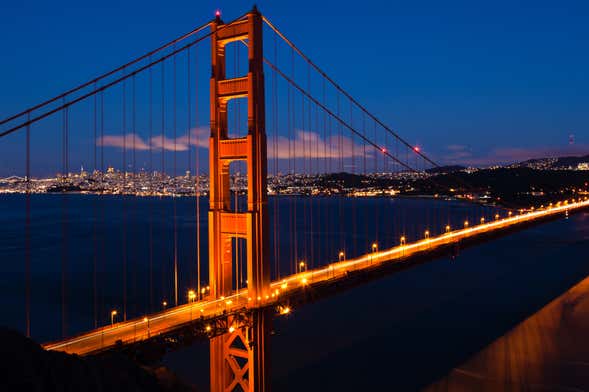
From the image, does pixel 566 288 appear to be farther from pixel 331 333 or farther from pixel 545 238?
pixel 545 238

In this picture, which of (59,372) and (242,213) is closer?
(59,372)

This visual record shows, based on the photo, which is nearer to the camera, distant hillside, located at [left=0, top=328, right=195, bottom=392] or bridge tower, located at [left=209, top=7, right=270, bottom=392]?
distant hillside, located at [left=0, top=328, right=195, bottom=392]

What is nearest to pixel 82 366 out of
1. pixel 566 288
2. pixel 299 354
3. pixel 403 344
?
pixel 299 354

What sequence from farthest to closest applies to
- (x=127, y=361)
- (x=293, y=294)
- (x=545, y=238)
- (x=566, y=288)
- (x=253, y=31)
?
1. (x=545, y=238)
2. (x=566, y=288)
3. (x=293, y=294)
4. (x=253, y=31)
5. (x=127, y=361)

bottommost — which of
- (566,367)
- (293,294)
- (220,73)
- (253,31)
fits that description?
(566,367)

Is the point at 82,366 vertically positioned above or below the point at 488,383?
above

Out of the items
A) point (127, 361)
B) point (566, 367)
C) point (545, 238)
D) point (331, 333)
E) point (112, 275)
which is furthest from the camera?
point (545, 238)

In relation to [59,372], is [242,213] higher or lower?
higher

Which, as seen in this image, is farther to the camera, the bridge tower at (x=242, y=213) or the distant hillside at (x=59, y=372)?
the bridge tower at (x=242, y=213)
